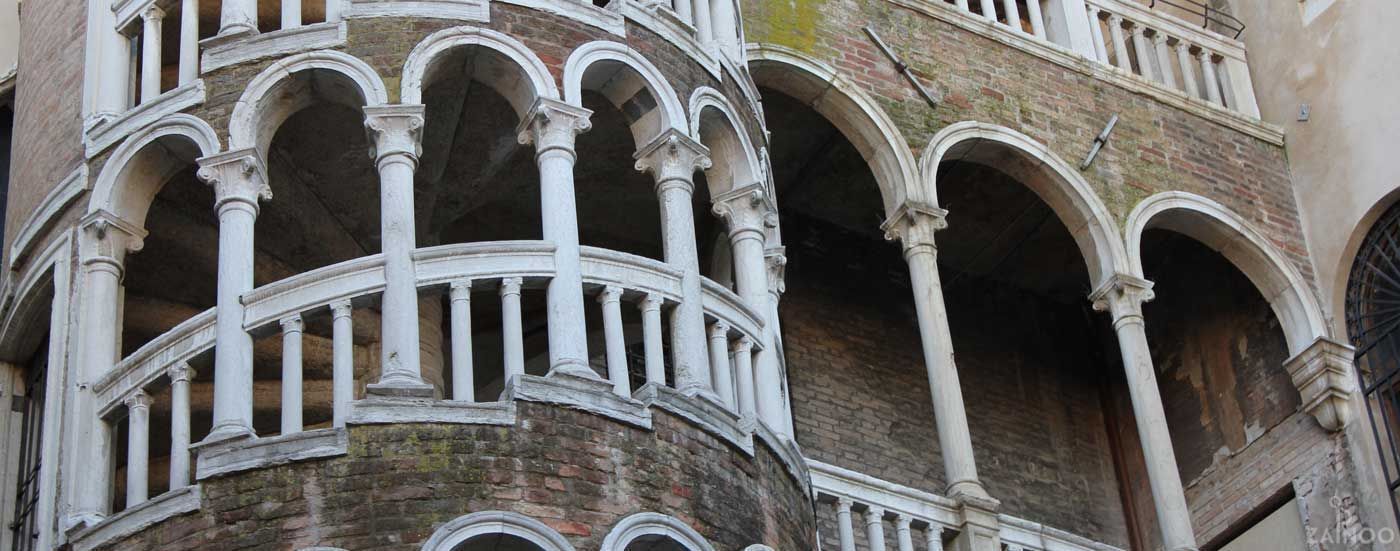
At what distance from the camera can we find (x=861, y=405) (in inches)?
744

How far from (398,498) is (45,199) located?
3.90m

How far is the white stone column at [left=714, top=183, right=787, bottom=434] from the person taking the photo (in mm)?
14367

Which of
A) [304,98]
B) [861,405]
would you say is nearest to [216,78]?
[304,98]

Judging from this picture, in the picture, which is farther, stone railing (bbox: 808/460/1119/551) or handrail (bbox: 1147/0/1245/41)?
handrail (bbox: 1147/0/1245/41)

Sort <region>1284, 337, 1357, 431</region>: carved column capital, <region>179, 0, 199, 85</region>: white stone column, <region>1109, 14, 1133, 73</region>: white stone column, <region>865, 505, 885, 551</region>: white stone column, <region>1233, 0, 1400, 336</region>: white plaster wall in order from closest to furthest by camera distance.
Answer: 1. <region>179, 0, 199, 85</region>: white stone column
2. <region>865, 505, 885, 551</region>: white stone column
3. <region>1284, 337, 1357, 431</region>: carved column capital
4. <region>1233, 0, 1400, 336</region>: white plaster wall
5. <region>1109, 14, 1133, 73</region>: white stone column

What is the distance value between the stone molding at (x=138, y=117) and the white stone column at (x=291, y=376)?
1762 millimetres

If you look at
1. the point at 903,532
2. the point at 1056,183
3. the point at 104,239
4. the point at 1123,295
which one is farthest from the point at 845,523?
the point at 104,239

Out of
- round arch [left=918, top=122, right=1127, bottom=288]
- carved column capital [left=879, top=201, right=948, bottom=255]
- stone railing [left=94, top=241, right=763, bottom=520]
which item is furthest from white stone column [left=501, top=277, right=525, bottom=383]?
round arch [left=918, top=122, right=1127, bottom=288]

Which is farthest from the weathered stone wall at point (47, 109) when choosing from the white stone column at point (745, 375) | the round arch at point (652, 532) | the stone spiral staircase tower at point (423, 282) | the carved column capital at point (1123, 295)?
the carved column capital at point (1123, 295)

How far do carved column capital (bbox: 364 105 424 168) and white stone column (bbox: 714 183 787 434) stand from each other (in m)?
2.18

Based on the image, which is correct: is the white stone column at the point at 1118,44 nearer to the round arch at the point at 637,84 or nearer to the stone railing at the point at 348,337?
the round arch at the point at 637,84

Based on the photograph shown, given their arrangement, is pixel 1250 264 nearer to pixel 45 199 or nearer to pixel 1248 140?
pixel 1248 140

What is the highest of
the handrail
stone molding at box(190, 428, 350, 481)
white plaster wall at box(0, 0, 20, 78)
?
the handrail

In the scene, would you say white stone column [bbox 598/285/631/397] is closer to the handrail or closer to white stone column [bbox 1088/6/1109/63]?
white stone column [bbox 1088/6/1109/63]
